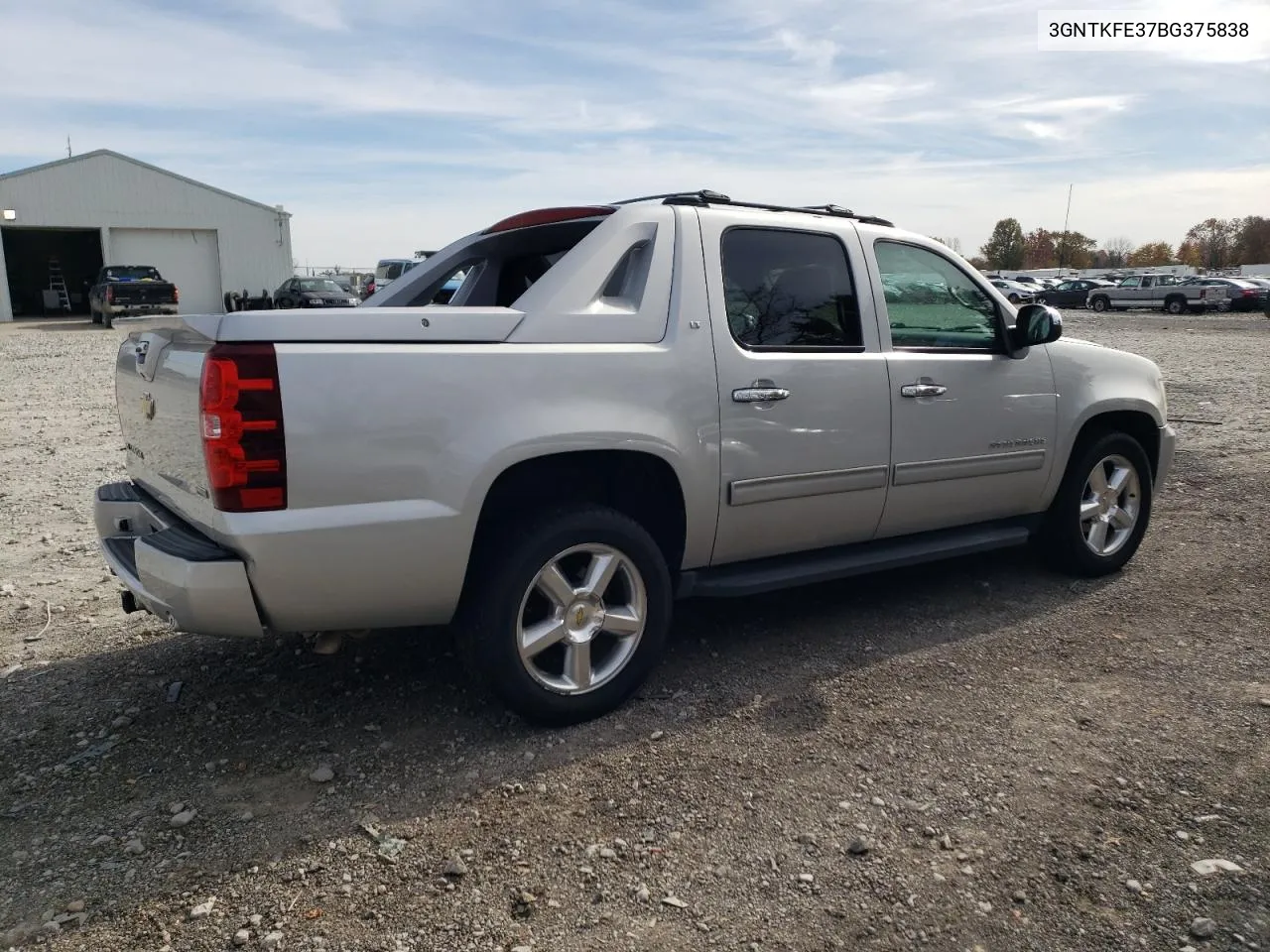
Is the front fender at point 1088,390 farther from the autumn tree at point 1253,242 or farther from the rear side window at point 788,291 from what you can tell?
the autumn tree at point 1253,242

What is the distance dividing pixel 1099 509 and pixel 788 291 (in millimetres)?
2338

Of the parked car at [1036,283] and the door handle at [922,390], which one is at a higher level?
the parked car at [1036,283]

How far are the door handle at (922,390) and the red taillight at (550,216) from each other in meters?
1.48

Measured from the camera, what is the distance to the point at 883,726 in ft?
11.9

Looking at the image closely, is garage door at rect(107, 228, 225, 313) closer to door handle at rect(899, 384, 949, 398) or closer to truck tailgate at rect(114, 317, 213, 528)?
truck tailgate at rect(114, 317, 213, 528)

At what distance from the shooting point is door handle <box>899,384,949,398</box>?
4355mm

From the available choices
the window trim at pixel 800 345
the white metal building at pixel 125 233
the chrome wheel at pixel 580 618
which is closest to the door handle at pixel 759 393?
the window trim at pixel 800 345

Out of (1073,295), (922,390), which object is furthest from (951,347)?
(1073,295)

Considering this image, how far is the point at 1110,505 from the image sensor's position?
5.37 meters

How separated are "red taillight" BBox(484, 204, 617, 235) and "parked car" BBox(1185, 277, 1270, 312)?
37.7m

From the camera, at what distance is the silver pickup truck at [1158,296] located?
3578 cm

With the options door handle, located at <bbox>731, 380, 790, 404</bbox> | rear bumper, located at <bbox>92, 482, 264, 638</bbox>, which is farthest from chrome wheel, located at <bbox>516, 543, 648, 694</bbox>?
rear bumper, located at <bbox>92, 482, 264, 638</bbox>

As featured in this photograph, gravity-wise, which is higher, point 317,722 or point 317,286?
point 317,286

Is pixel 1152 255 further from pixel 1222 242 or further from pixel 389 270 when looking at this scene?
pixel 389 270
